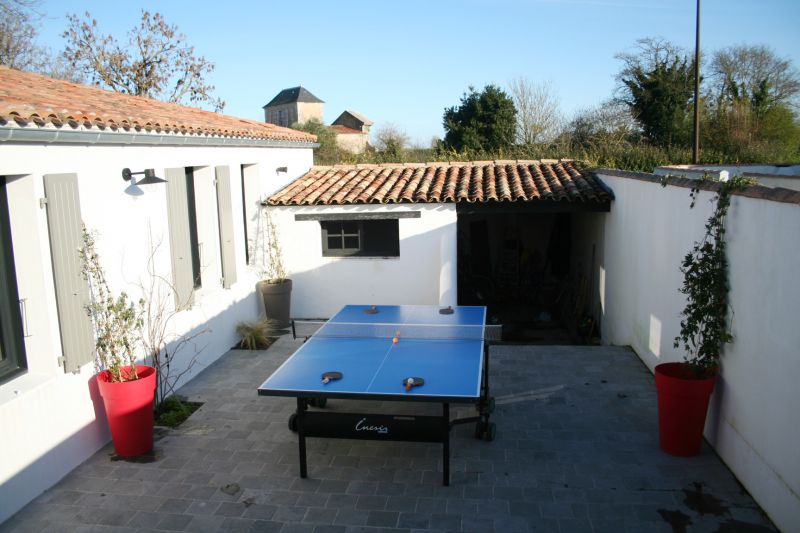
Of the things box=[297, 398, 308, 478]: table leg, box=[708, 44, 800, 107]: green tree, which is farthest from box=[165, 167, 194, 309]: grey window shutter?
box=[708, 44, 800, 107]: green tree

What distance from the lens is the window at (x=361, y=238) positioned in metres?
12.0

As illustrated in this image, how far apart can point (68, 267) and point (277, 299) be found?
523 cm

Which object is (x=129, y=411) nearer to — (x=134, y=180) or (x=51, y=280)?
(x=51, y=280)

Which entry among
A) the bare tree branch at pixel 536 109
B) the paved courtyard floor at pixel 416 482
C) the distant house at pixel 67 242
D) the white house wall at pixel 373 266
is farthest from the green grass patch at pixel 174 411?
the bare tree branch at pixel 536 109

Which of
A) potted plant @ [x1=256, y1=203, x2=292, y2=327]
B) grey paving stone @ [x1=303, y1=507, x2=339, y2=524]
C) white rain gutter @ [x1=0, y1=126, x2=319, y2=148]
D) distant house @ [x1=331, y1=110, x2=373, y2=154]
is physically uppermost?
distant house @ [x1=331, y1=110, x2=373, y2=154]

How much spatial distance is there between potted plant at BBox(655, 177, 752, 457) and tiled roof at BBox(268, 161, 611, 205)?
5399mm

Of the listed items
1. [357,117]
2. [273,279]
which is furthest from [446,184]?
[357,117]

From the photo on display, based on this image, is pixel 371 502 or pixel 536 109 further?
pixel 536 109

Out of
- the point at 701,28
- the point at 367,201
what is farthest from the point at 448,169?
the point at 701,28

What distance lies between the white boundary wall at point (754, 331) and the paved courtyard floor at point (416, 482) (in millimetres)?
384

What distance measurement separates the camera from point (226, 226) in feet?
32.5

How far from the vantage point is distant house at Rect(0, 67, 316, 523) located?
536cm

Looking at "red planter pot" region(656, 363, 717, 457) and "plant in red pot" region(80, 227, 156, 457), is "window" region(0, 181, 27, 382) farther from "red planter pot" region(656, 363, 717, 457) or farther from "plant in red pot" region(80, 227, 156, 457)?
"red planter pot" region(656, 363, 717, 457)

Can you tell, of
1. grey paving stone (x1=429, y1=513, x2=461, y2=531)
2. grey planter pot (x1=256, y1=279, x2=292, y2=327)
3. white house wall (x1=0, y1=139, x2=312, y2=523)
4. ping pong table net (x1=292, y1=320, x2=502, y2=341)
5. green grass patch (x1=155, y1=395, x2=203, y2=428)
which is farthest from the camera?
grey planter pot (x1=256, y1=279, x2=292, y2=327)
